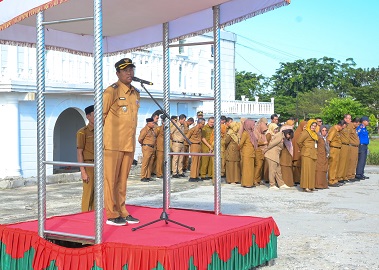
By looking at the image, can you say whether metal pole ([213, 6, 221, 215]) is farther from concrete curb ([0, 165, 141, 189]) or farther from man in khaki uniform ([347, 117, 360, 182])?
man in khaki uniform ([347, 117, 360, 182])

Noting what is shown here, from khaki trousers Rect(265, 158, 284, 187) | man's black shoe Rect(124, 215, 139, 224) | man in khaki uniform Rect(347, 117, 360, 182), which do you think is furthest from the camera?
man in khaki uniform Rect(347, 117, 360, 182)

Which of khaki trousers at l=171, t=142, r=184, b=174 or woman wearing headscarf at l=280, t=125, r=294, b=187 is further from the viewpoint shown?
khaki trousers at l=171, t=142, r=184, b=174

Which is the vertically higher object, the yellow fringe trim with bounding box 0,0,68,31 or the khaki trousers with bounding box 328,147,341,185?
the yellow fringe trim with bounding box 0,0,68,31

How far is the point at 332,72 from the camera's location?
68375mm

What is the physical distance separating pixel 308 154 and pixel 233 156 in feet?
8.09

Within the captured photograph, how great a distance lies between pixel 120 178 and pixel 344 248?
3.21m

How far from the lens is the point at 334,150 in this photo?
15.5 m

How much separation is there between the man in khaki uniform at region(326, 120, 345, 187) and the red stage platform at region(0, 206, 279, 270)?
8873 millimetres

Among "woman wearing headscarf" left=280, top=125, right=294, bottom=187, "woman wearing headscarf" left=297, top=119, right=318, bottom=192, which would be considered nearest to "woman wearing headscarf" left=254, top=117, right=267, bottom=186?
"woman wearing headscarf" left=280, top=125, right=294, bottom=187

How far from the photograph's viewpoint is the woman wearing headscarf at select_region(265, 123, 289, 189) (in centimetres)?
1433

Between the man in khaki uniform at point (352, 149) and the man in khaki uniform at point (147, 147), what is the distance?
5263 mm

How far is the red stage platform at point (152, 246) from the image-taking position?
5.15m

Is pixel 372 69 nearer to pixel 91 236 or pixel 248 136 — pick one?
pixel 248 136

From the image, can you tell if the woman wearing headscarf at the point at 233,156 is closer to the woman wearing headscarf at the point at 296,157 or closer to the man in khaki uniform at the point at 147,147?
the woman wearing headscarf at the point at 296,157
